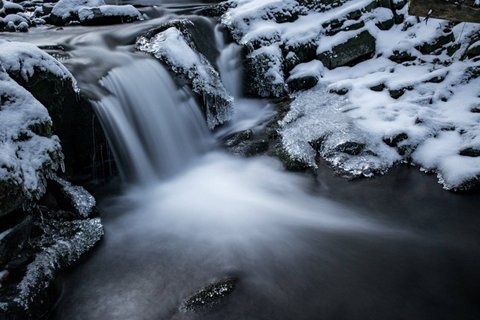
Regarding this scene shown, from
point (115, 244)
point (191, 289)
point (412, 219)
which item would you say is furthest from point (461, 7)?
point (115, 244)

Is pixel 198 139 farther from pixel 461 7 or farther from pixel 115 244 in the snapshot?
pixel 461 7

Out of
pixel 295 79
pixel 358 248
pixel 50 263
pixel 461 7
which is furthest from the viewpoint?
pixel 295 79

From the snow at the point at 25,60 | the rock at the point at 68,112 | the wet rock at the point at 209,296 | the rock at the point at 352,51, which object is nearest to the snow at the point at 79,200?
the rock at the point at 68,112

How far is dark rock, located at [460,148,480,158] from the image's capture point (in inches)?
240

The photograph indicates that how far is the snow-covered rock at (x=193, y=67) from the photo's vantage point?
8180mm

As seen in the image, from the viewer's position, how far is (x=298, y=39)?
1002 centimetres

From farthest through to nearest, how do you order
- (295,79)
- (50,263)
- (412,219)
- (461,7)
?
(295,79) < (461,7) < (412,219) < (50,263)

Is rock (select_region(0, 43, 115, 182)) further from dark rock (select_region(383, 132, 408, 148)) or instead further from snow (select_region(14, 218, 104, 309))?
dark rock (select_region(383, 132, 408, 148))

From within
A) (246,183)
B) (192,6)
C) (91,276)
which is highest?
(192,6)

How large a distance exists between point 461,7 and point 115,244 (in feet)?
21.0

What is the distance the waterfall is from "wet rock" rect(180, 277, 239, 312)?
3.13m

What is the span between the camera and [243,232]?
17.7 feet

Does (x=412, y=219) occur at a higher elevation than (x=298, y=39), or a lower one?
lower

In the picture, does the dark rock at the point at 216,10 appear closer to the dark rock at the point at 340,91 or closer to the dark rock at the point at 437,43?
the dark rock at the point at 340,91
